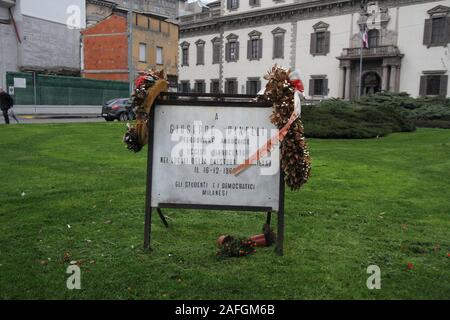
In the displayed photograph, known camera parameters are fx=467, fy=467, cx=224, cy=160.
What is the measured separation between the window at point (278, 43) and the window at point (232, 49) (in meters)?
5.73

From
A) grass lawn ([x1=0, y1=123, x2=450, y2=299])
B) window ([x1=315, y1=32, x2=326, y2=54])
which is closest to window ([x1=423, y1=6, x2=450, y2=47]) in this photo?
window ([x1=315, y1=32, x2=326, y2=54])

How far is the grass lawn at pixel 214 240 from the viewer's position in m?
4.12

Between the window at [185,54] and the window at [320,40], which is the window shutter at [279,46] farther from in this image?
the window at [185,54]

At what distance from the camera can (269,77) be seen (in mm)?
4625

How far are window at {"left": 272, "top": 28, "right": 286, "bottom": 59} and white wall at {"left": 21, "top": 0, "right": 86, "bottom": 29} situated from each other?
2213cm

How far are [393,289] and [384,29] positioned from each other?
45.6m

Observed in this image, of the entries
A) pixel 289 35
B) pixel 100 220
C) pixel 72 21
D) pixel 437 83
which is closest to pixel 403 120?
pixel 100 220

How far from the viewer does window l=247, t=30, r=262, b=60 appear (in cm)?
5643

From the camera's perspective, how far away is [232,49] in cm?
5947

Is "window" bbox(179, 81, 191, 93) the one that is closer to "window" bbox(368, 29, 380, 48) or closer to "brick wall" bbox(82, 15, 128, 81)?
"brick wall" bbox(82, 15, 128, 81)

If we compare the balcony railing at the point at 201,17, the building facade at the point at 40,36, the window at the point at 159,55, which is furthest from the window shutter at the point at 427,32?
the building facade at the point at 40,36

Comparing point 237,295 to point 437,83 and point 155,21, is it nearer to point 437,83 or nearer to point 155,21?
point 437,83

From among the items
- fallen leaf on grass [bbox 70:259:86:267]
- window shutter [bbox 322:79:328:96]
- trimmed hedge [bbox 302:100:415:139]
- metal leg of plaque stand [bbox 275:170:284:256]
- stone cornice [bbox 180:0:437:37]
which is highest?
stone cornice [bbox 180:0:437:37]

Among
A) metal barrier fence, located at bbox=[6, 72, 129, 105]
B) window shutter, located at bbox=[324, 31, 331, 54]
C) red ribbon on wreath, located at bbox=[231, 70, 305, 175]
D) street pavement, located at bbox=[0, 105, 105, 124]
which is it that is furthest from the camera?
window shutter, located at bbox=[324, 31, 331, 54]
